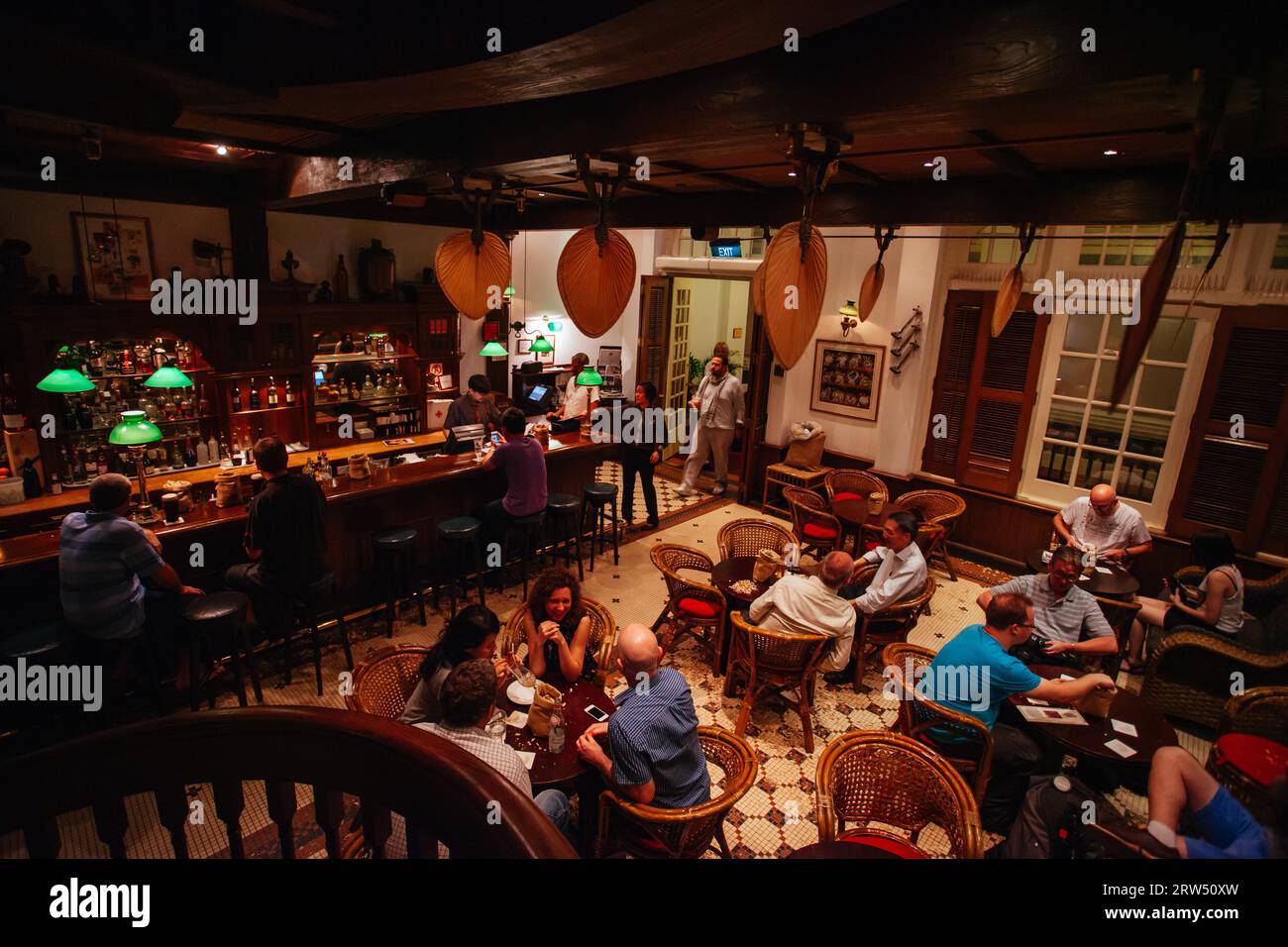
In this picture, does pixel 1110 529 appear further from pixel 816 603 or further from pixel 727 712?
pixel 727 712

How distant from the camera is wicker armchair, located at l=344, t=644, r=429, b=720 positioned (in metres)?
3.45

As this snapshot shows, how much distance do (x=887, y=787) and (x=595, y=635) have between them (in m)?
1.79

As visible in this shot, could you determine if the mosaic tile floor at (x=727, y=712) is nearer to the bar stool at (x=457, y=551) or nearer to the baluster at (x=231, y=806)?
the bar stool at (x=457, y=551)

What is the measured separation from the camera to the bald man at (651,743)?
287 centimetres

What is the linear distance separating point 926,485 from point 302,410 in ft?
25.2

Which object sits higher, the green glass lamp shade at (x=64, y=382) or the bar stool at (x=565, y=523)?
the green glass lamp shade at (x=64, y=382)

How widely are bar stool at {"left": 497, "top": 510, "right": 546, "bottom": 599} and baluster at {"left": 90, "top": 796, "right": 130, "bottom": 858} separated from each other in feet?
14.5

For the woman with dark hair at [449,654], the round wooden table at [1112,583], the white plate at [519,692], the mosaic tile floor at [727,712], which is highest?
the woman with dark hair at [449,654]

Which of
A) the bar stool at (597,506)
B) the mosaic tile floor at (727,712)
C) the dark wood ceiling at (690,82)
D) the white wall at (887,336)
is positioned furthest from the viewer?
the white wall at (887,336)

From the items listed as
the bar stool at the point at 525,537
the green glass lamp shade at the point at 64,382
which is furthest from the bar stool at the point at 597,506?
the green glass lamp shade at the point at 64,382

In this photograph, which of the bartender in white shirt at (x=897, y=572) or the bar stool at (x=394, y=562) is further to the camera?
the bar stool at (x=394, y=562)

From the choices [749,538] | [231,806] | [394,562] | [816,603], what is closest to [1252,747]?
[816,603]

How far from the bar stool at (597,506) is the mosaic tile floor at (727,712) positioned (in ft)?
0.52
